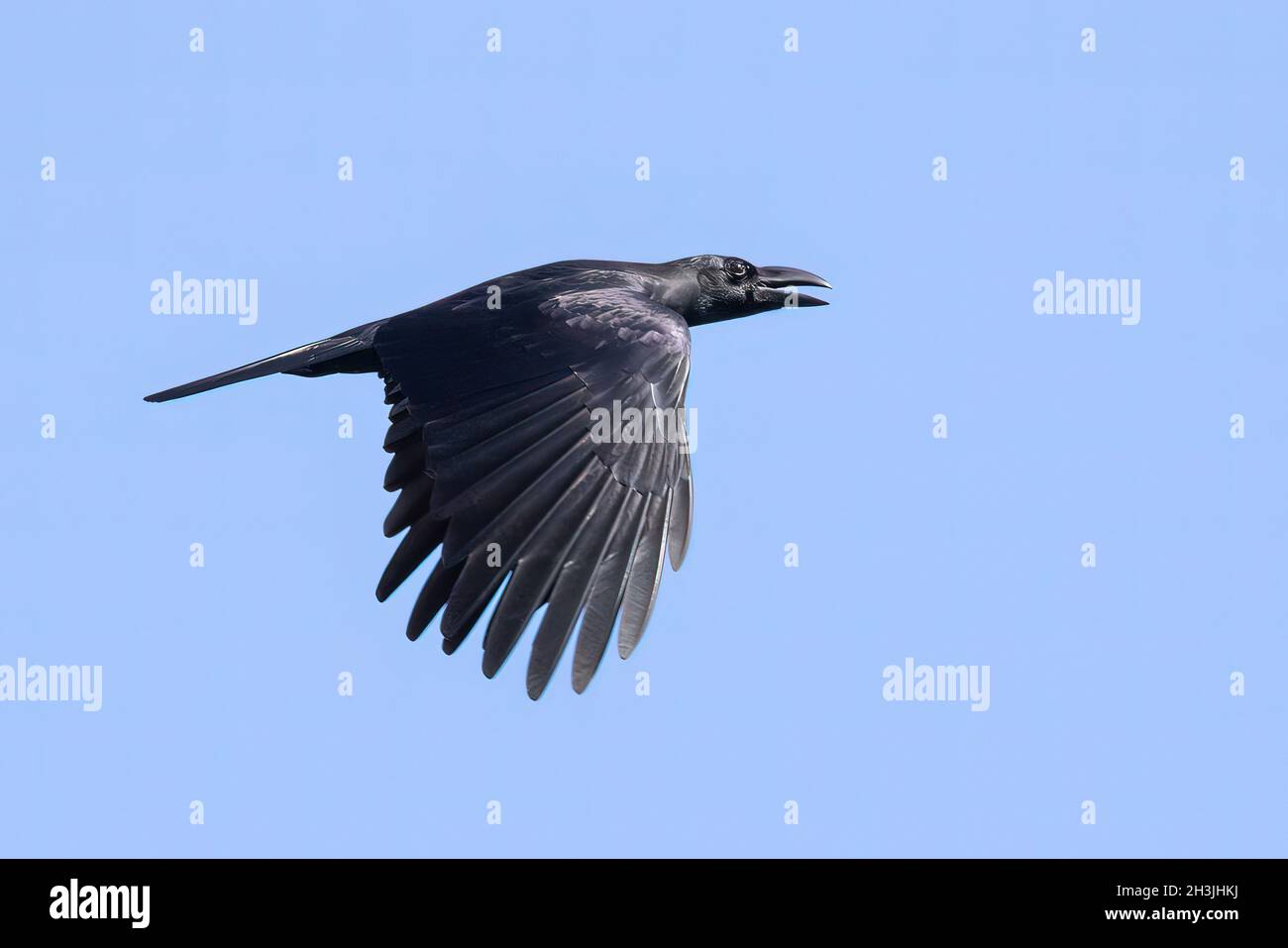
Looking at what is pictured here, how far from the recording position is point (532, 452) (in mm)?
9766

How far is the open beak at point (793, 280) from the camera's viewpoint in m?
13.5

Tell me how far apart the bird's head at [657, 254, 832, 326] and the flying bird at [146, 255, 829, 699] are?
1155 mm

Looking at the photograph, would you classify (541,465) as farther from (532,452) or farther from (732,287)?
(732,287)

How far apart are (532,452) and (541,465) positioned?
117mm

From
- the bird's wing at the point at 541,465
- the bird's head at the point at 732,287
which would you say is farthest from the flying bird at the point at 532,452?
the bird's head at the point at 732,287

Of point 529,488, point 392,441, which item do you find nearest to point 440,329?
point 392,441

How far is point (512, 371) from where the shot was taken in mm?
10445

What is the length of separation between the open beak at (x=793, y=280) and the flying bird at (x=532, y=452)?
62.6 inches

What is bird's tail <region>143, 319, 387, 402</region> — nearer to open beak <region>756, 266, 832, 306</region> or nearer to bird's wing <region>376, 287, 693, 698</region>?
bird's wing <region>376, 287, 693, 698</region>

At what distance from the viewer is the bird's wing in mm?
9008

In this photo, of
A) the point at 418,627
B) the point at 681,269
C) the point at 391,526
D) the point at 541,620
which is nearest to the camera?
the point at 541,620

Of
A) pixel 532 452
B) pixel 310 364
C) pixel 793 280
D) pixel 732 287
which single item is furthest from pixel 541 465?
pixel 793 280

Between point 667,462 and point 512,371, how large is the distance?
1.22 metres

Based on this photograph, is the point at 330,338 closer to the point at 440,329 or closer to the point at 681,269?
the point at 440,329
